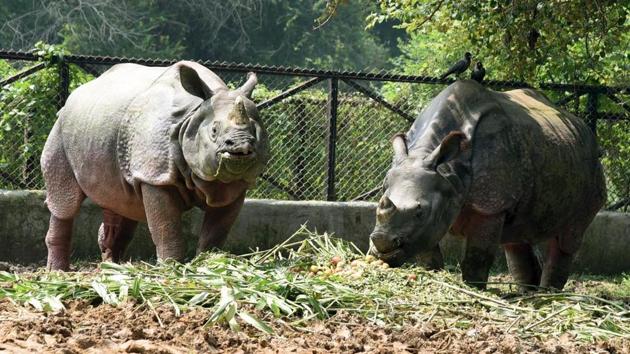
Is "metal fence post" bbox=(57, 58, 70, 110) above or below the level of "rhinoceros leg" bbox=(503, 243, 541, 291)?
above

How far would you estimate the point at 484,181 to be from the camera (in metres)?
9.49

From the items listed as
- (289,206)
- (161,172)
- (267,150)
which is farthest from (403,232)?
(289,206)

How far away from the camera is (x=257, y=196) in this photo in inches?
509

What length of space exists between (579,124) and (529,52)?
166cm

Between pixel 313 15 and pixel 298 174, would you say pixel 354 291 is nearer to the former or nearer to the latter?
pixel 298 174

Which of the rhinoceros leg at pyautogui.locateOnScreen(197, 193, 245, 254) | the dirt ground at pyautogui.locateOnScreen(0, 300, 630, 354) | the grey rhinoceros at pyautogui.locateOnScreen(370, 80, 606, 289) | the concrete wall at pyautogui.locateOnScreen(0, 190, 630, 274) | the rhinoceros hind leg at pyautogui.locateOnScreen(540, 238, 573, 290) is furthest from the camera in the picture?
the concrete wall at pyautogui.locateOnScreen(0, 190, 630, 274)

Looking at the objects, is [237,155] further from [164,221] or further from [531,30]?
[531,30]

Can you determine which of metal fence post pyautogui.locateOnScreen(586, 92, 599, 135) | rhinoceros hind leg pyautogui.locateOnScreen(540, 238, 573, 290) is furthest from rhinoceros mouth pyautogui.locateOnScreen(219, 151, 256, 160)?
metal fence post pyautogui.locateOnScreen(586, 92, 599, 135)

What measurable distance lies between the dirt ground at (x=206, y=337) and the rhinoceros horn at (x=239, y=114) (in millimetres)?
2335

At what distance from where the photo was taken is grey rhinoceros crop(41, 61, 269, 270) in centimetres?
914

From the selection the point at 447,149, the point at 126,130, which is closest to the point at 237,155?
the point at 126,130

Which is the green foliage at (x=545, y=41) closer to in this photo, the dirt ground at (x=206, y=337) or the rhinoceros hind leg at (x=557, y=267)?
the rhinoceros hind leg at (x=557, y=267)

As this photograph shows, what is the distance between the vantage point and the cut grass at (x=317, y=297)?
6.85 m

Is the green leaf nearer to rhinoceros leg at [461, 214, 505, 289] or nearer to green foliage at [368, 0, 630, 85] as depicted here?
Result: rhinoceros leg at [461, 214, 505, 289]
